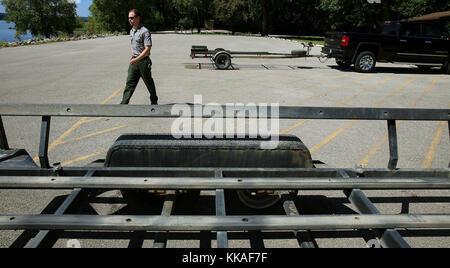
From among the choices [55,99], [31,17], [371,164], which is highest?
[31,17]

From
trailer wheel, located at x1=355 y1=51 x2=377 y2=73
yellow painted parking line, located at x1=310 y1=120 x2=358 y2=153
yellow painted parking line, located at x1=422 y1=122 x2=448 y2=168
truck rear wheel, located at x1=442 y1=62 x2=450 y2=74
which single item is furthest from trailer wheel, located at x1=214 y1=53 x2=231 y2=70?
truck rear wheel, located at x1=442 y1=62 x2=450 y2=74

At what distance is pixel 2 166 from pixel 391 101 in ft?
30.6

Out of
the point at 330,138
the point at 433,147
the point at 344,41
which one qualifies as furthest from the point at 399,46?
the point at 330,138

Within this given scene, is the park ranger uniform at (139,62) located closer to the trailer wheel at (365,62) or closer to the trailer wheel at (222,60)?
the trailer wheel at (222,60)

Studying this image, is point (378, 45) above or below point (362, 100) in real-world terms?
above

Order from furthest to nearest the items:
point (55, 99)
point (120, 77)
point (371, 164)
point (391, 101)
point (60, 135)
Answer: point (120, 77) < point (391, 101) < point (55, 99) < point (60, 135) < point (371, 164)

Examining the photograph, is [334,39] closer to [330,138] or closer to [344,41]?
[344,41]

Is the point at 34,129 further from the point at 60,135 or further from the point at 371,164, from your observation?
the point at 371,164

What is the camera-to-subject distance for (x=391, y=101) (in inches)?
341

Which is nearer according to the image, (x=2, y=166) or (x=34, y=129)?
(x=2, y=166)

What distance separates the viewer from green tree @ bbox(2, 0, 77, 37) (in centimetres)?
7225

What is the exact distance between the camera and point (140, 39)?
6.59 metres

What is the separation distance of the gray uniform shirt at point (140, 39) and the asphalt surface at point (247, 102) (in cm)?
170

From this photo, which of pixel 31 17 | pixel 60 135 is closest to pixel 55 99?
pixel 60 135
